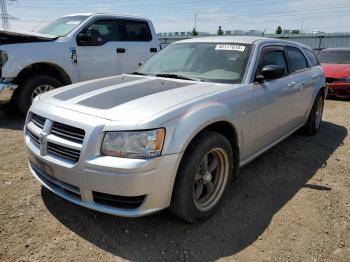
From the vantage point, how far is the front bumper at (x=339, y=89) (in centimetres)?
930

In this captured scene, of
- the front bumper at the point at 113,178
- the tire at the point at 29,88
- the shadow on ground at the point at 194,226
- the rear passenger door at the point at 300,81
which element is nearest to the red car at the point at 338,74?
the rear passenger door at the point at 300,81

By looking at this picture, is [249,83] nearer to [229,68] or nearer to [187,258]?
[229,68]

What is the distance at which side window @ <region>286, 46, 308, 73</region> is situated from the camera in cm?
485

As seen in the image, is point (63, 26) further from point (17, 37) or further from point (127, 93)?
point (127, 93)

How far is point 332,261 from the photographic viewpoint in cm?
265

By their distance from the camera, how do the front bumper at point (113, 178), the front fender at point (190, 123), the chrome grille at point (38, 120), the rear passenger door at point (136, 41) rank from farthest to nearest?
1. the rear passenger door at point (136, 41)
2. the chrome grille at point (38, 120)
3. the front fender at point (190, 123)
4. the front bumper at point (113, 178)

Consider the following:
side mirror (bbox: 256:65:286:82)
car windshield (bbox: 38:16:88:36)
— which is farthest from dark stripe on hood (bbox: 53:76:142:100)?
car windshield (bbox: 38:16:88:36)

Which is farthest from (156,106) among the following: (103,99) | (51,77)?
(51,77)

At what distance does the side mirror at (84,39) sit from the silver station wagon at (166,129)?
2.99 m

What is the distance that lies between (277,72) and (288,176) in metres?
1.31

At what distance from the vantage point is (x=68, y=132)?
→ 8.86 ft

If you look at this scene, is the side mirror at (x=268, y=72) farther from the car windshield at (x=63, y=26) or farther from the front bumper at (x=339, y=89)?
the front bumper at (x=339, y=89)

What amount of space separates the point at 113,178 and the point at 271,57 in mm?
2704

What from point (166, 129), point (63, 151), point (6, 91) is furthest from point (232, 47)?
point (6, 91)
